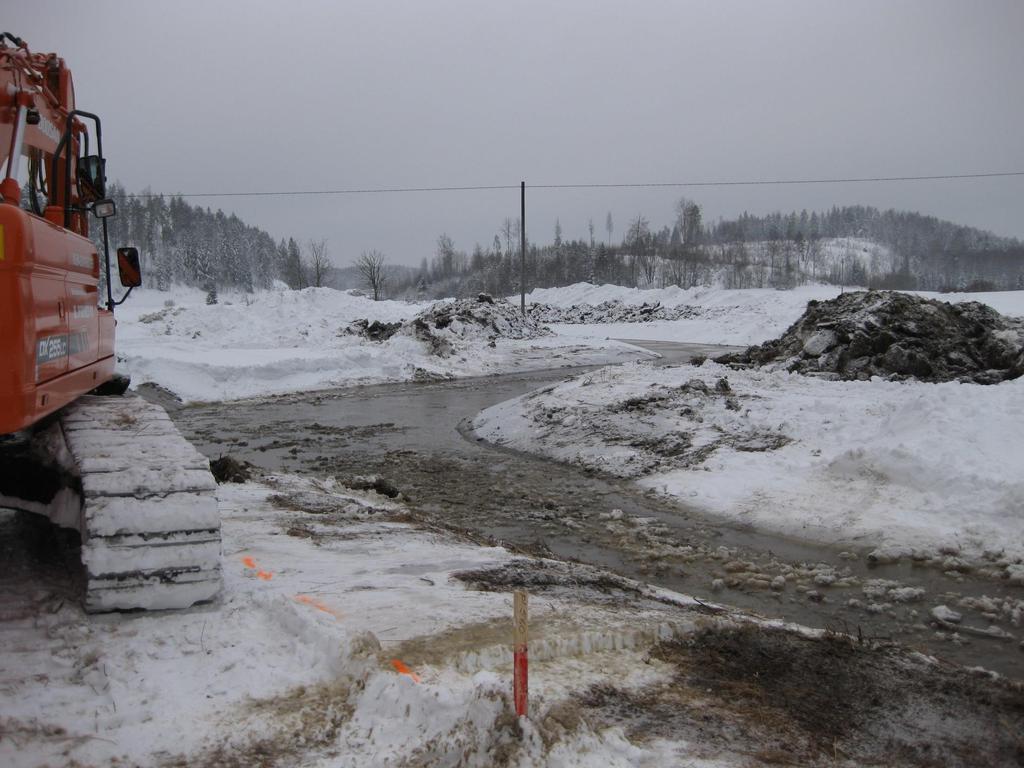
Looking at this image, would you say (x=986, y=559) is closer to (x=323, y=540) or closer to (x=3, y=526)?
(x=323, y=540)

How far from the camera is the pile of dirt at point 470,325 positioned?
2930 centimetres

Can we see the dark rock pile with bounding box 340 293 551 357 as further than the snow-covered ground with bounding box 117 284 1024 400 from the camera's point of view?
Yes

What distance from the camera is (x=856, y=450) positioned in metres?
9.03

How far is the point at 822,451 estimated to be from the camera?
32.0 ft

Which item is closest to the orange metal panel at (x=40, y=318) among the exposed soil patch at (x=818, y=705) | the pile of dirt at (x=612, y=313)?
the exposed soil patch at (x=818, y=705)

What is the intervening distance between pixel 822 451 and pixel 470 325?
25.8 m

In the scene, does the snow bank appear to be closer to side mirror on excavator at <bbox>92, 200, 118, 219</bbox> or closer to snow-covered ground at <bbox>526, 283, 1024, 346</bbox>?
side mirror on excavator at <bbox>92, 200, 118, 219</bbox>

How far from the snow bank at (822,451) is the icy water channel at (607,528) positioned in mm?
503

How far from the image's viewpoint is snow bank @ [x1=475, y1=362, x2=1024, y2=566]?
7.65 metres

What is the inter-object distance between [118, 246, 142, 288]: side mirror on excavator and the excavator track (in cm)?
253

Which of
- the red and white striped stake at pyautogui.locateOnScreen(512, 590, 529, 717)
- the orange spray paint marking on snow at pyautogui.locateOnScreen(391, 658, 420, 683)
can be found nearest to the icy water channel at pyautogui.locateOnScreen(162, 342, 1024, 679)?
the red and white striped stake at pyautogui.locateOnScreen(512, 590, 529, 717)

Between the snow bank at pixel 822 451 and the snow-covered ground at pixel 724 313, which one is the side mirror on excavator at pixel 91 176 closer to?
the snow bank at pixel 822 451

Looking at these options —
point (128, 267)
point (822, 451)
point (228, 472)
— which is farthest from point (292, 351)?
point (822, 451)

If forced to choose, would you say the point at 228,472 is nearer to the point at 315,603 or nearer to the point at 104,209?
the point at 104,209
